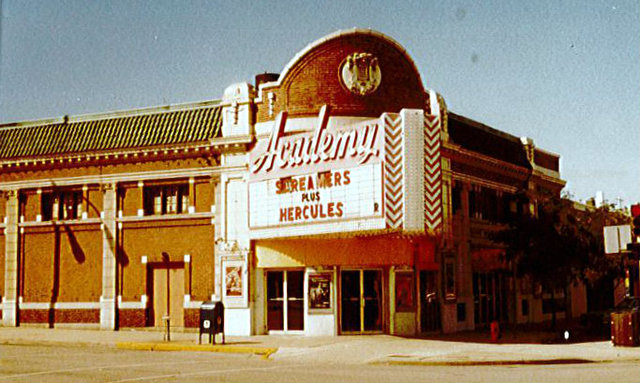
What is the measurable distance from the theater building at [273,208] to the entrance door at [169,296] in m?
0.06

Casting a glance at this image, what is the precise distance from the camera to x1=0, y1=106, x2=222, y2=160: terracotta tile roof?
34156mm

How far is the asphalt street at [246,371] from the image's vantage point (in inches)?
688

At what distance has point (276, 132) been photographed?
1212 inches

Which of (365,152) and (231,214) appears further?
(231,214)

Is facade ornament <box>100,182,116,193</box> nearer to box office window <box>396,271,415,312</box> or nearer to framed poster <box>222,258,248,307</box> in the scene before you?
framed poster <box>222,258,248,307</box>

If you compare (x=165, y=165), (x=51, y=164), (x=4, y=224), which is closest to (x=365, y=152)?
(x=165, y=165)

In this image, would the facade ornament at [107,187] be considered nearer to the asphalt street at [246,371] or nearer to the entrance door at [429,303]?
the asphalt street at [246,371]

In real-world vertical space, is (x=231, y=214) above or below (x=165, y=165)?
below

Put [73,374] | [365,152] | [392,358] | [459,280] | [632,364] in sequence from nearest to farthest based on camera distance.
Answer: [73,374], [632,364], [392,358], [365,152], [459,280]

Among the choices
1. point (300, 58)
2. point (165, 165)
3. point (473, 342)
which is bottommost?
point (473, 342)

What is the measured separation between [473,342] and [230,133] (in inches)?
495

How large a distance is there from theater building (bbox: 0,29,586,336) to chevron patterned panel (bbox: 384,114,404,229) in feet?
0.15

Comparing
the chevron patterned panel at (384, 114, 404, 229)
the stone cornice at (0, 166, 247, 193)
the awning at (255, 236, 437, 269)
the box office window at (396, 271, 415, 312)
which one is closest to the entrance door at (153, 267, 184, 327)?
the stone cornice at (0, 166, 247, 193)

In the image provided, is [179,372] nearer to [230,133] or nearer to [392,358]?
[392,358]
